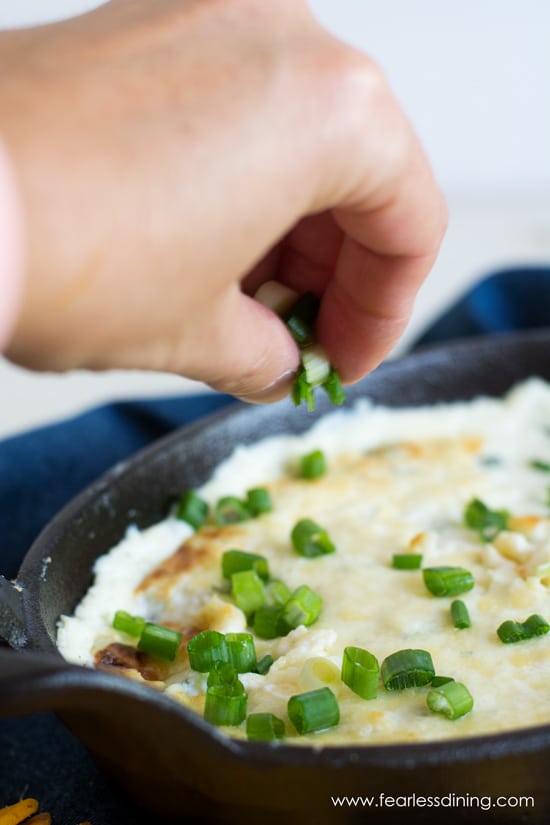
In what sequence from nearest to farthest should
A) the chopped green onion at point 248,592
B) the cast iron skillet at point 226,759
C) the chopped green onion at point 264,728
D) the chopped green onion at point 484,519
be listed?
1. the cast iron skillet at point 226,759
2. the chopped green onion at point 264,728
3. the chopped green onion at point 248,592
4. the chopped green onion at point 484,519

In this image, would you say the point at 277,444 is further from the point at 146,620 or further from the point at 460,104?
the point at 460,104

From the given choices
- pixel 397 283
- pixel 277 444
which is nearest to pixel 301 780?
pixel 397 283

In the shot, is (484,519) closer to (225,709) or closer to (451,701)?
(451,701)

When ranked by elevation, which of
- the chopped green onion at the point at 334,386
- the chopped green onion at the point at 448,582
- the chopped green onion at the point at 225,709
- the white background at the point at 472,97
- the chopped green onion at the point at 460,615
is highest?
the chopped green onion at the point at 334,386

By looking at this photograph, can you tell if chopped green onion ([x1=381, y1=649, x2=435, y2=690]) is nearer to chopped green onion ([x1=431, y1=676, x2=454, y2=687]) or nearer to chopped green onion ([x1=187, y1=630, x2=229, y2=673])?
chopped green onion ([x1=431, y1=676, x2=454, y2=687])

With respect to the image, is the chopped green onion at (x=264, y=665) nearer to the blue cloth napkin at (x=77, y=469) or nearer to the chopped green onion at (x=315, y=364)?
the blue cloth napkin at (x=77, y=469)

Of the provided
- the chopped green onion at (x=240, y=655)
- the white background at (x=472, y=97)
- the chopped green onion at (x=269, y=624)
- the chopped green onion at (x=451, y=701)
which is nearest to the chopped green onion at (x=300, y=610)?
the chopped green onion at (x=269, y=624)

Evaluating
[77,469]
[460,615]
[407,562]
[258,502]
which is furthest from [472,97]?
[460,615]
